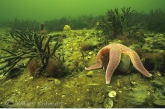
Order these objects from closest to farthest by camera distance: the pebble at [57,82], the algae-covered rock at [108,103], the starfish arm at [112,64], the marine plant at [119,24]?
the algae-covered rock at [108,103] < the starfish arm at [112,64] < the pebble at [57,82] < the marine plant at [119,24]

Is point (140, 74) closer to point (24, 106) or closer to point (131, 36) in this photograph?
point (24, 106)

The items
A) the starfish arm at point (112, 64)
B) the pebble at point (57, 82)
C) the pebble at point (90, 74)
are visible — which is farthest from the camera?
the pebble at point (90, 74)

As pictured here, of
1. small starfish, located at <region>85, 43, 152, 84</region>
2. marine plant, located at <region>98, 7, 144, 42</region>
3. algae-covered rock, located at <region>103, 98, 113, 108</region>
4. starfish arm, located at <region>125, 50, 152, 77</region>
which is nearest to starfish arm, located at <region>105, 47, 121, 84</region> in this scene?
small starfish, located at <region>85, 43, 152, 84</region>

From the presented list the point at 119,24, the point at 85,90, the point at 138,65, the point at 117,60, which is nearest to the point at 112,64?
the point at 117,60

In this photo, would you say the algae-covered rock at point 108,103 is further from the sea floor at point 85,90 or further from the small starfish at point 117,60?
the small starfish at point 117,60

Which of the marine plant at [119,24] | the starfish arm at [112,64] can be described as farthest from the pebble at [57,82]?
the marine plant at [119,24]

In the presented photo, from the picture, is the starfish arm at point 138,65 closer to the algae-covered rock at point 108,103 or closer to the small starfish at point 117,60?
the small starfish at point 117,60

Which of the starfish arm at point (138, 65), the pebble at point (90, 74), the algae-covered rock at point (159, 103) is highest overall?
the starfish arm at point (138, 65)

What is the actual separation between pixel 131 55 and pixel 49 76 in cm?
208

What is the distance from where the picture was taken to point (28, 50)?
12.8 ft

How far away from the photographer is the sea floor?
279 centimetres

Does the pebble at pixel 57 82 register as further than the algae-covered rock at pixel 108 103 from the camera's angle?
Yes

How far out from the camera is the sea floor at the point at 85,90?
2795 millimetres

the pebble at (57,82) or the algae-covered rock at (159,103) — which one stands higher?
the pebble at (57,82)
